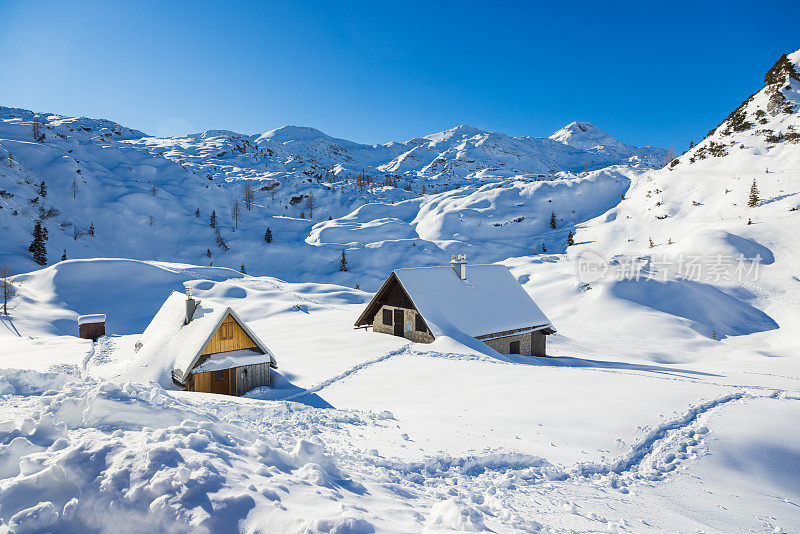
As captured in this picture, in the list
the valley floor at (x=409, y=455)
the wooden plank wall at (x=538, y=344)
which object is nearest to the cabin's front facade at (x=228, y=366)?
the valley floor at (x=409, y=455)

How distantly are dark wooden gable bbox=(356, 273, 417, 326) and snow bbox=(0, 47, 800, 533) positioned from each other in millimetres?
1532

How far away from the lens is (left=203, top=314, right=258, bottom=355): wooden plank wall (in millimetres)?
→ 17531

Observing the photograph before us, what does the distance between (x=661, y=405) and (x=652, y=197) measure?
64.3 m

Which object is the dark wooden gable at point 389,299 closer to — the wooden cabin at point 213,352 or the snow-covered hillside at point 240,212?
the wooden cabin at point 213,352

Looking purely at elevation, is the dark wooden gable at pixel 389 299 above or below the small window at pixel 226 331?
above

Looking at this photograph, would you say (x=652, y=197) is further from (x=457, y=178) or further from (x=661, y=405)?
(x=457, y=178)

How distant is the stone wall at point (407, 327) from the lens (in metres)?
24.0

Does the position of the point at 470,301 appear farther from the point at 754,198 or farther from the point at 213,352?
the point at 754,198

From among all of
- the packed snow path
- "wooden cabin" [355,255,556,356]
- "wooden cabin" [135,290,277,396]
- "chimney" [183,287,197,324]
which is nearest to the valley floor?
the packed snow path

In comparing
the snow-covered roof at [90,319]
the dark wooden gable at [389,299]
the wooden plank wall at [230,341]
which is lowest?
the snow-covered roof at [90,319]

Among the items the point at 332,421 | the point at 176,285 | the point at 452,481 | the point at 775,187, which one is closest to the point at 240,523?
the point at 452,481

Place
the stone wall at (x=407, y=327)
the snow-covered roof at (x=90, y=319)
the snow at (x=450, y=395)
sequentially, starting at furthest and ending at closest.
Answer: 1. the snow-covered roof at (x=90, y=319)
2. the stone wall at (x=407, y=327)
3. the snow at (x=450, y=395)

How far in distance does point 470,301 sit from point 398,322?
4.85 m

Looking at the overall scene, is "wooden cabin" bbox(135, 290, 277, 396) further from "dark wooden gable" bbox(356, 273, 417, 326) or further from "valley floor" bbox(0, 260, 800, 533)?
"dark wooden gable" bbox(356, 273, 417, 326)
